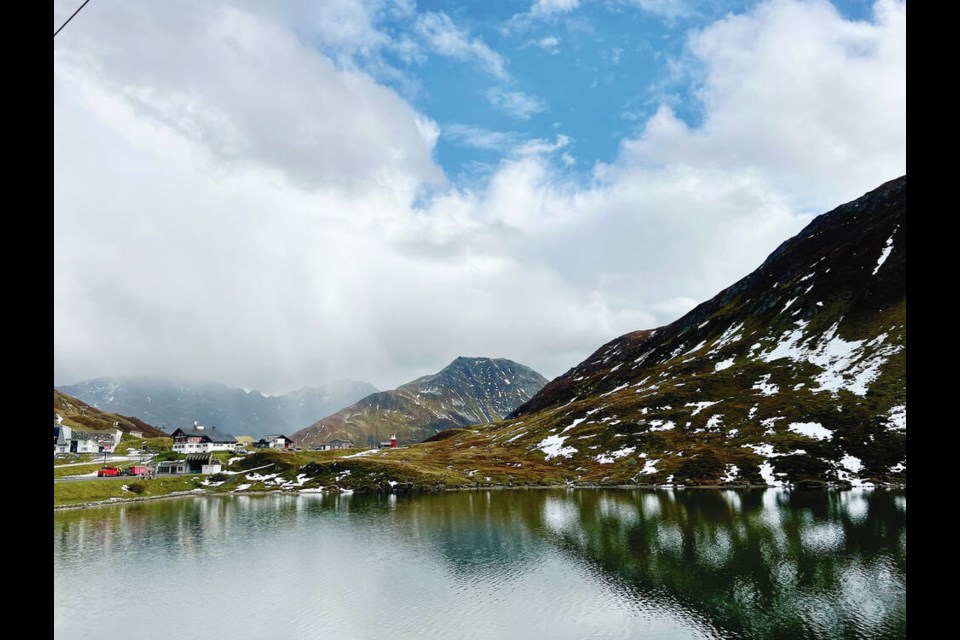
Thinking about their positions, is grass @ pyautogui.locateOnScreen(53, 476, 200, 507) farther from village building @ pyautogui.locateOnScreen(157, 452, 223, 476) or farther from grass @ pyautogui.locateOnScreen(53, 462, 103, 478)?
village building @ pyautogui.locateOnScreen(157, 452, 223, 476)

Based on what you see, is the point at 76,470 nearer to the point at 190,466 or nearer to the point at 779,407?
the point at 190,466

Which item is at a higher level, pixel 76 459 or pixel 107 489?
pixel 76 459

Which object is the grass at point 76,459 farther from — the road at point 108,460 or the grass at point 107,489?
the grass at point 107,489

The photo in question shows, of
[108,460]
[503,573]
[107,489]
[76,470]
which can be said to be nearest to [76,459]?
[108,460]

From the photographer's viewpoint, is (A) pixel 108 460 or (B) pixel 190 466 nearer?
(B) pixel 190 466

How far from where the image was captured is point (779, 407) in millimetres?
138500

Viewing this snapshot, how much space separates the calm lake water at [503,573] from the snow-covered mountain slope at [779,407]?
2278 cm

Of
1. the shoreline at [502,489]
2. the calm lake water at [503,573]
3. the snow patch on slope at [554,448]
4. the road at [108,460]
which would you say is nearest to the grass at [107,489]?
the shoreline at [502,489]

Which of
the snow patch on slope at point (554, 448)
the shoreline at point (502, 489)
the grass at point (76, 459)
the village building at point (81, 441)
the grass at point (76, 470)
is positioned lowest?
the shoreline at point (502, 489)

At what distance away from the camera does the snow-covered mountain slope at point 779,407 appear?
116m

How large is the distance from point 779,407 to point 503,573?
113296mm
